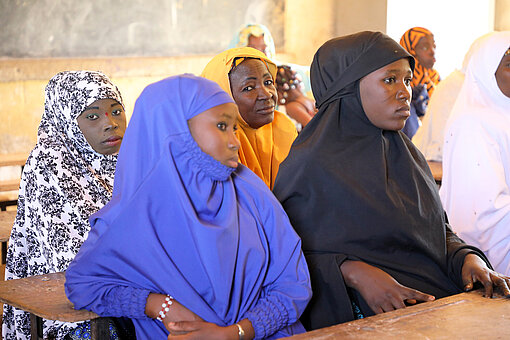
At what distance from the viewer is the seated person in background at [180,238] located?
2.02 m

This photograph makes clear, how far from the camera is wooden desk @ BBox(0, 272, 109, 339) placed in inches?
82.1

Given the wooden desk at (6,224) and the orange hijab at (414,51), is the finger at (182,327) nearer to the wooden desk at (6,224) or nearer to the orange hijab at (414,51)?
the wooden desk at (6,224)

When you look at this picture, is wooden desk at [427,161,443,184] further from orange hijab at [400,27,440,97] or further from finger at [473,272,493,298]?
finger at [473,272,493,298]

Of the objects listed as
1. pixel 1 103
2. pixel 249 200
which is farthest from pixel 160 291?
pixel 1 103

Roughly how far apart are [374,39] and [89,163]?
1369 mm

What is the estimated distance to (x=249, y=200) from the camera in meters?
2.18

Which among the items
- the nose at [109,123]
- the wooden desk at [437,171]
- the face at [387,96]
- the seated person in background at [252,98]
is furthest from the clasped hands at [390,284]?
the wooden desk at [437,171]

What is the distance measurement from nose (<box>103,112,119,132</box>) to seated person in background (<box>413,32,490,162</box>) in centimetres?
326

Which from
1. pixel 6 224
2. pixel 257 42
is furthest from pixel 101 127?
pixel 257 42

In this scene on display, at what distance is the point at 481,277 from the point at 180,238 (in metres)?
1.05

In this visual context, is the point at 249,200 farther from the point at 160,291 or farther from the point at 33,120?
the point at 33,120

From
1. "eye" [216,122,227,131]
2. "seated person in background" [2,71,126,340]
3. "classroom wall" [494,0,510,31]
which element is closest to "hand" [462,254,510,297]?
"eye" [216,122,227,131]

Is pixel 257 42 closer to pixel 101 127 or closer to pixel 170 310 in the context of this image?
pixel 101 127

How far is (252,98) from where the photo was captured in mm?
3307
